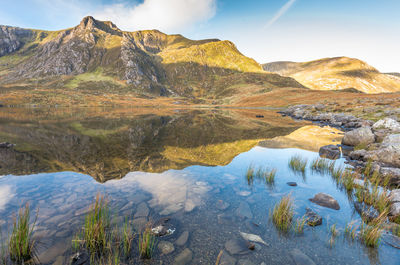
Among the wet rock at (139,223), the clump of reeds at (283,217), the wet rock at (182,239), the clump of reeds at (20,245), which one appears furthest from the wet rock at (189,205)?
the clump of reeds at (20,245)

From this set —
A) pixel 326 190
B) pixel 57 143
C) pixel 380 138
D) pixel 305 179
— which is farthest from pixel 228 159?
pixel 57 143

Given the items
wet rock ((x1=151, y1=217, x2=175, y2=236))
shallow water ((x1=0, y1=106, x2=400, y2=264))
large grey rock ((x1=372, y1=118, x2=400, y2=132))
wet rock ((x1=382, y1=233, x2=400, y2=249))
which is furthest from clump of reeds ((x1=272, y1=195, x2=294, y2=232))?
large grey rock ((x1=372, y1=118, x2=400, y2=132))

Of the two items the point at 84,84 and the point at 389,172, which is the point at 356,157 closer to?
the point at 389,172

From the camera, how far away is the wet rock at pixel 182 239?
5.58 m

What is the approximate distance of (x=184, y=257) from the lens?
5.04 m

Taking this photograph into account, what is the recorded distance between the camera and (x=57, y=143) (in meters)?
18.5

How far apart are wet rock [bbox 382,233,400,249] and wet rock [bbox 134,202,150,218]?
7915mm

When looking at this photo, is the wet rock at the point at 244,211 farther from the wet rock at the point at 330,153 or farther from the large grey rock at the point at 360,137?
the large grey rock at the point at 360,137

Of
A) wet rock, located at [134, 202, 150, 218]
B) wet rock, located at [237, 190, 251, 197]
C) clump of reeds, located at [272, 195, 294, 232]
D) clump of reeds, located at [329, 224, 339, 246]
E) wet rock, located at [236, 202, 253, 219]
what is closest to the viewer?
clump of reeds, located at [329, 224, 339, 246]

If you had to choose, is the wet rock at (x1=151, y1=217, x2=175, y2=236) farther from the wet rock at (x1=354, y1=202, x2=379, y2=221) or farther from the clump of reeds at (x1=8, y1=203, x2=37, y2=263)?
the wet rock at (x1=354, y1=202, x2=379, y2=221)

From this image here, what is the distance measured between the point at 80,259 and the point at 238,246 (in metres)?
4.37

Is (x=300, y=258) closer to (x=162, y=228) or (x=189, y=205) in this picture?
(x=162, y=228)

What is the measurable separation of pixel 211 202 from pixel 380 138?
63.9 feet

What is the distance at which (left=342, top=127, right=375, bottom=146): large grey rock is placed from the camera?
17.4m
